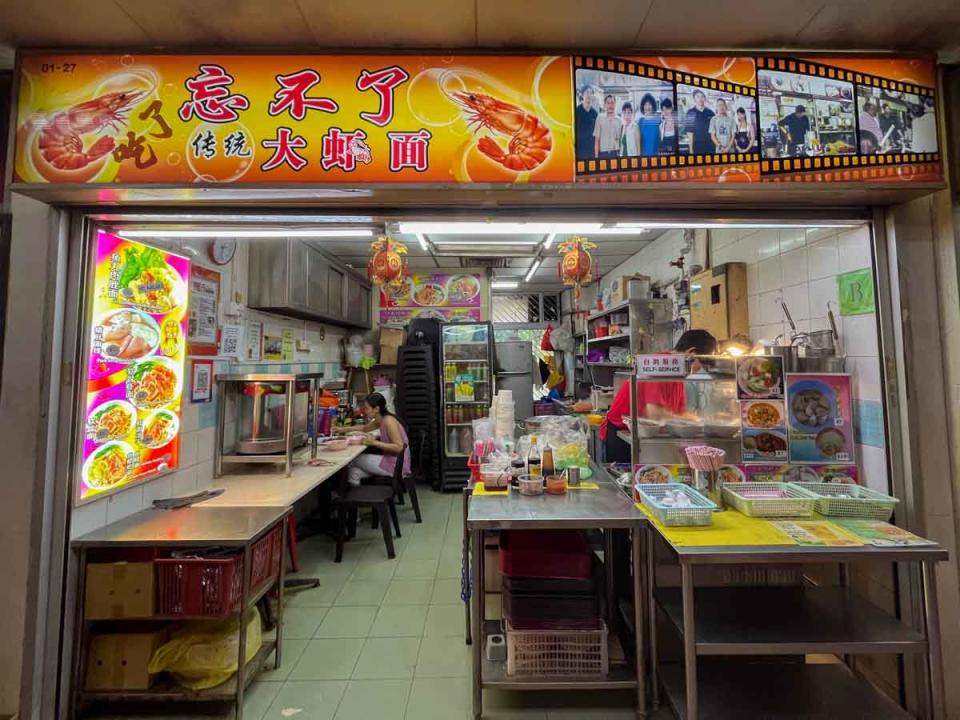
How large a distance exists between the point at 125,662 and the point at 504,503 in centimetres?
194

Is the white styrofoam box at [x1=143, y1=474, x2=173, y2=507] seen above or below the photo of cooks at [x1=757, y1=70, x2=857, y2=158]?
below

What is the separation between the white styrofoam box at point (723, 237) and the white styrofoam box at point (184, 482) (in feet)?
14.1

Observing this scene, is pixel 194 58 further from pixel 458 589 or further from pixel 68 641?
pixel 458 589

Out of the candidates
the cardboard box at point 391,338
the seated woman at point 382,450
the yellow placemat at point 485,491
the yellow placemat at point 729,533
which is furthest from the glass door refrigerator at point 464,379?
the yellow placemat at point 729,533

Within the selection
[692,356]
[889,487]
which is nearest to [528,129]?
[692,356]

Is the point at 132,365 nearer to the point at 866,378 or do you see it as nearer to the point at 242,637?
the point at 242,637

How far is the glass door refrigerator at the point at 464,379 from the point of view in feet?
18.5

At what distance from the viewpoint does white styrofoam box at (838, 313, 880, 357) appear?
197 cm

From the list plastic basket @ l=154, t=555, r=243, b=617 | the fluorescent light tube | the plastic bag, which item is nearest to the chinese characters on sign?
plastic basket @ l=154, t=555, r=243, b=617

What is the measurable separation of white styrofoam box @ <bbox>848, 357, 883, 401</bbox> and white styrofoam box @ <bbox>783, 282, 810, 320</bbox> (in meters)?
0.44

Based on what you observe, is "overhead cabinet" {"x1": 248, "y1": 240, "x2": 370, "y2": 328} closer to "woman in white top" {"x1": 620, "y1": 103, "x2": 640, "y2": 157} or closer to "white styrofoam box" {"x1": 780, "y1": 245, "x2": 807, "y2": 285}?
"woman in white top" {"x1": 620, "y1": 103, "x2": 640, "y2": 157}

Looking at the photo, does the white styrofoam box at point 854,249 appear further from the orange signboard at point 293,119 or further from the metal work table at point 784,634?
the orange signboard at point 293,119

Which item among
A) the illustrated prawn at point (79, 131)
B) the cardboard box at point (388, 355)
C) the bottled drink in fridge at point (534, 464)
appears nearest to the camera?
the illustrated prawn at point (79, 131)

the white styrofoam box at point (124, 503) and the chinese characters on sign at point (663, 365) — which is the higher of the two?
the chinese characters on sign at point (663, 365)
